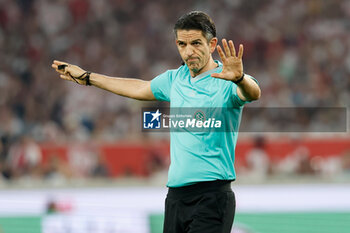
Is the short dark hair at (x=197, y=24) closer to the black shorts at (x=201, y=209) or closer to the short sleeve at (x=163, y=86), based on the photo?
the short sleeve at (x=163, y=86)

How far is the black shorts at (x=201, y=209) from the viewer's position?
13.1 feet

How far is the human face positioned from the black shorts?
0.72 m

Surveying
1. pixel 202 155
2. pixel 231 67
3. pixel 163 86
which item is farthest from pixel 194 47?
pixel 202 155

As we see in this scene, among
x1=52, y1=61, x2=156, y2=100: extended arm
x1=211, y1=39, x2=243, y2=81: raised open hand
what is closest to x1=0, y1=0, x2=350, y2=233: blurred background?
x1=52, y1=61, x2=156, y2=100: extended arm

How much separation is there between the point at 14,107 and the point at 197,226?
32.2ft

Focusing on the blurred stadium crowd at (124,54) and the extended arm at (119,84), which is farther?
the blurred stadium crowd at (124,54)

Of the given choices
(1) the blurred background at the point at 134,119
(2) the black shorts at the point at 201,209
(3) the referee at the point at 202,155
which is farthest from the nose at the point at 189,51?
(1) the blurred background at the point at 134,119

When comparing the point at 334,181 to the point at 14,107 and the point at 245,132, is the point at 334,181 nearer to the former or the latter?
the point at 245,132

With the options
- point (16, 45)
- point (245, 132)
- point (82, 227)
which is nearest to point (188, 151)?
point (82, 227)

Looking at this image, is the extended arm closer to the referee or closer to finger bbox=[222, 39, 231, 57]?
the referee

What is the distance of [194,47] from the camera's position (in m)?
4.00

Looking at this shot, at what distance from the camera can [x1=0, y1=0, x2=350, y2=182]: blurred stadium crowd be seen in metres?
12.6

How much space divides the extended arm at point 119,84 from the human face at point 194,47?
1.90ft

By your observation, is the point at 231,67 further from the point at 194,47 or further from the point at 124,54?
the point at 124,54
